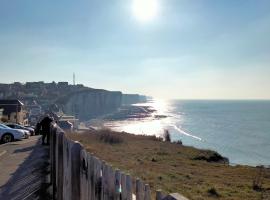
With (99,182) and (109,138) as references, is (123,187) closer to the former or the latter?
(99,182)

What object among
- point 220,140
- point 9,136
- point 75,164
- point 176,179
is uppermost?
point 75,164

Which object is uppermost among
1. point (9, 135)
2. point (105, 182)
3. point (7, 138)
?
point (105, 182)

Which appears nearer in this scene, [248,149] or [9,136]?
[9,136]

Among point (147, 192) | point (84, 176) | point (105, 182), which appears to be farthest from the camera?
point (84, 176)

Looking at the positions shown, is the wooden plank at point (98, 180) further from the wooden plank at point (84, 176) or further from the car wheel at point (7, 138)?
the car wheel at point (7, 138)

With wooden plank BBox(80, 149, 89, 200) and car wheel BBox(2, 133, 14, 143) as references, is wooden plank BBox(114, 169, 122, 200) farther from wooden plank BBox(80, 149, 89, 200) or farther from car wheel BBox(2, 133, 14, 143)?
car wheel BBox(2, 133, 14, 143)

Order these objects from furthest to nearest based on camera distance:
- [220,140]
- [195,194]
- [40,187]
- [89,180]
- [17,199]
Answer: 1. [220,140]
2. [195,194]
3. [40,187]
4. [17,199]
5. [89,180]

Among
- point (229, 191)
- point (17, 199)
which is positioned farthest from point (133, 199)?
point (229, 191)

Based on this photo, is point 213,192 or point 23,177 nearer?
point 23,177

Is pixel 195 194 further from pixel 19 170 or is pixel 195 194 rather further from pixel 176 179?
pixel 19 170

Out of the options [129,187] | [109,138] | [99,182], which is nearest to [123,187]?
[129,187]

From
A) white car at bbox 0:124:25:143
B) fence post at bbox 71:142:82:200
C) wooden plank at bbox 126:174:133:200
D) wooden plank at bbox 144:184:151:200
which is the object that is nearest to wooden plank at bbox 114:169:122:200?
wooden plank at bbox 126:174:133:200

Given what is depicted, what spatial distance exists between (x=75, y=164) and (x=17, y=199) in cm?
468

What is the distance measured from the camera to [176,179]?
22.3m
